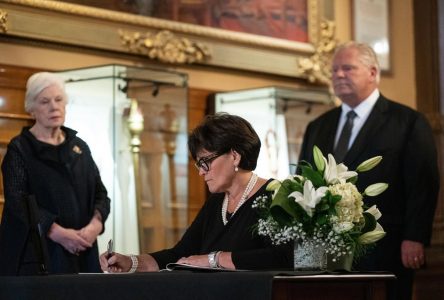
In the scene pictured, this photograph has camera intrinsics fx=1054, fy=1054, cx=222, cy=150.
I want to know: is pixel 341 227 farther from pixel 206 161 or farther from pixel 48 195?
pixel 48 195

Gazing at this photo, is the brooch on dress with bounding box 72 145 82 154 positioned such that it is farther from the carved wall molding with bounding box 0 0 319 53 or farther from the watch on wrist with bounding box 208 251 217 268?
the watch on wrist with bounding box 208 251 217 268

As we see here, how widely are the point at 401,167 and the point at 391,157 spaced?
86 millimetres

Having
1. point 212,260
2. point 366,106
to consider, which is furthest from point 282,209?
point 366,106

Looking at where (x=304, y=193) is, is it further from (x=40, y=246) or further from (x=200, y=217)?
(x=40, y=246)

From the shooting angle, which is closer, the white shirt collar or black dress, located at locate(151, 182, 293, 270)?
black dress, located at locate(151, 182, 293, 270)

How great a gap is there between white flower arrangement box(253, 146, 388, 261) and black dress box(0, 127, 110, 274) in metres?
2.08

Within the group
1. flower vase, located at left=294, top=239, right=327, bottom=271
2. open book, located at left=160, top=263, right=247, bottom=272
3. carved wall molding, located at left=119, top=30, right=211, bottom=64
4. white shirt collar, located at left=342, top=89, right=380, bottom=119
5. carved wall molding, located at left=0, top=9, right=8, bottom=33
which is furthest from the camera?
carved wall molding, located at left=119, top=30, right=211, bottom=64

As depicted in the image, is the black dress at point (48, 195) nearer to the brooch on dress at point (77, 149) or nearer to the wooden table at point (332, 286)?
the brooch on dress at point (77, 149)

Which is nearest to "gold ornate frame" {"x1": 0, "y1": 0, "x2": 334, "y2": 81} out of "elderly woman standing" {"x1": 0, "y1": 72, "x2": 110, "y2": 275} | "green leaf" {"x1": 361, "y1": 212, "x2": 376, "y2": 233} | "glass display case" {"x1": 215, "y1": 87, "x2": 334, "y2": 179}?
"glass display case" {"x1": 215, "y1": 87, "x2": 334, "y2": 179}

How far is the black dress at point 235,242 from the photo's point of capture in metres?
4.12

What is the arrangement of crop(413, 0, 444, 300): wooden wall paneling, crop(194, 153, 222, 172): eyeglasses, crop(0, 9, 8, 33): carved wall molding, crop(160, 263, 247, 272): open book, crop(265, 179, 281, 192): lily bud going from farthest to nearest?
crop(0, 9, 8, 33): carved wall molding < crop(413, 0, 444, 300): wooden wall paneling < crop(194, 153, 222, 172): eyeglasses < crop(265, 179, 281, 192): lily bud < crop(160, 263, 247, 272): open book

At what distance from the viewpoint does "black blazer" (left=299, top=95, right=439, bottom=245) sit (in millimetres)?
5914

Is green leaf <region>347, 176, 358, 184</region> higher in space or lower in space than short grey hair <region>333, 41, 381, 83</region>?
lower

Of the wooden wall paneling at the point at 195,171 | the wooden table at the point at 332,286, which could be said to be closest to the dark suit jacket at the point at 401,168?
the wooden wall paneling at the point at 195,171
